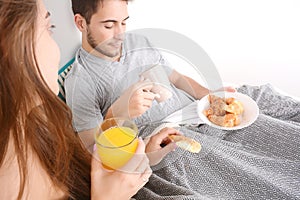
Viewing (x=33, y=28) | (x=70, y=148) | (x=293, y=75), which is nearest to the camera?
(x=33, y=28)

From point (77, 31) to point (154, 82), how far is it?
1.71ft

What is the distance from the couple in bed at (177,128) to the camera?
970mm

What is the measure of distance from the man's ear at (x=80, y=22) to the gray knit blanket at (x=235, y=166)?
1.62 ft

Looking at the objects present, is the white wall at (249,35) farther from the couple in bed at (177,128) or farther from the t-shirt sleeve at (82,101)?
the t-shirt sleeve at (82,101)

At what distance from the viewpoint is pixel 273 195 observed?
95 cm

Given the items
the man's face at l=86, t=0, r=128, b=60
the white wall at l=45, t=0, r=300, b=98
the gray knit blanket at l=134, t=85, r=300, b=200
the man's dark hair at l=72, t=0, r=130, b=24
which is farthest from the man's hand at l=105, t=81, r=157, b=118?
the white wall at l=45, t=0, r=300, b=98

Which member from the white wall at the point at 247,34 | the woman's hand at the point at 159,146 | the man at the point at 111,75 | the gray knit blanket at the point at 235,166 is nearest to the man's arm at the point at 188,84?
the man at the point at 111,75

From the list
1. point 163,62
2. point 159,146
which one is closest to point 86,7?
point 163,62

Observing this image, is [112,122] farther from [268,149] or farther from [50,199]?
[268,149]

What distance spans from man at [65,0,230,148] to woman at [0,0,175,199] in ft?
0.44

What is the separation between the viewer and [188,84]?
1193 mm

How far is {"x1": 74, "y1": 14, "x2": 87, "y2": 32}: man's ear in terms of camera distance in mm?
1339

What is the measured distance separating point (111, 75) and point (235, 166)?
1.60 ft

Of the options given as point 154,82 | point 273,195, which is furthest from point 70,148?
point 273,195
